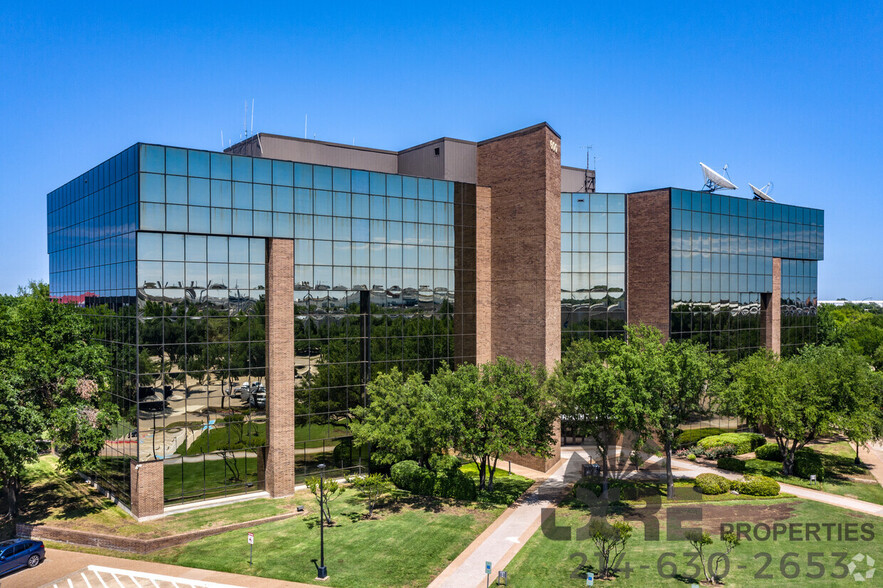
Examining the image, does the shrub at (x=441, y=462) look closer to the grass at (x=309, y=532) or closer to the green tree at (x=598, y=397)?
the grass at (x=309, y=532)

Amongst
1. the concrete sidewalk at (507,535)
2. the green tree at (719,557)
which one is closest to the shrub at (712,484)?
the concrete sidewalk at (507,535)

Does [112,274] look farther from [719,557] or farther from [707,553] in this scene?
[719,557]

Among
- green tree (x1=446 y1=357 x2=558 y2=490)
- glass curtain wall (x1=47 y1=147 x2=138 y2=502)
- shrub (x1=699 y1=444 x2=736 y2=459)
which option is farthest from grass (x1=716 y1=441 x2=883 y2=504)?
glass curtain wall (x1=47 y1=147 x2=138 y2=502)

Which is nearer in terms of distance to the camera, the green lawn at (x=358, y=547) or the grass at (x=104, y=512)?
the green lawn at (x=358, y=547)

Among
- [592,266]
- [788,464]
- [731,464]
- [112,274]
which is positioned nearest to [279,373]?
[112,274]

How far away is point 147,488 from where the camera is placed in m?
31.5

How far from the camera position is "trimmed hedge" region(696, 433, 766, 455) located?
45.8 m

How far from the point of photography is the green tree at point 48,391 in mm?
29672

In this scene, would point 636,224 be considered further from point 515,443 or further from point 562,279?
point 515,443

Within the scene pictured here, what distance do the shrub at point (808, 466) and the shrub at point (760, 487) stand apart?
5349 mm

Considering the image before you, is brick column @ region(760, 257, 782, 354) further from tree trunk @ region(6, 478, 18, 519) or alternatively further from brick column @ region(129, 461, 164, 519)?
tree trunk @ region(6, 478, 18, 519)

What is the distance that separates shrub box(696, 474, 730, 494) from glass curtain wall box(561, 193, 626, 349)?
545 inches

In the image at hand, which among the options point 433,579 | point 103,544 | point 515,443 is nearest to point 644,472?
point 515,443

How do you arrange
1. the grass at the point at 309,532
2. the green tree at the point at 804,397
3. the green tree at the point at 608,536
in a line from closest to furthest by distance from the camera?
the green tree at the point at 608,536 → the grass at the point at 309,532 → the green tree at the point at 804,397
